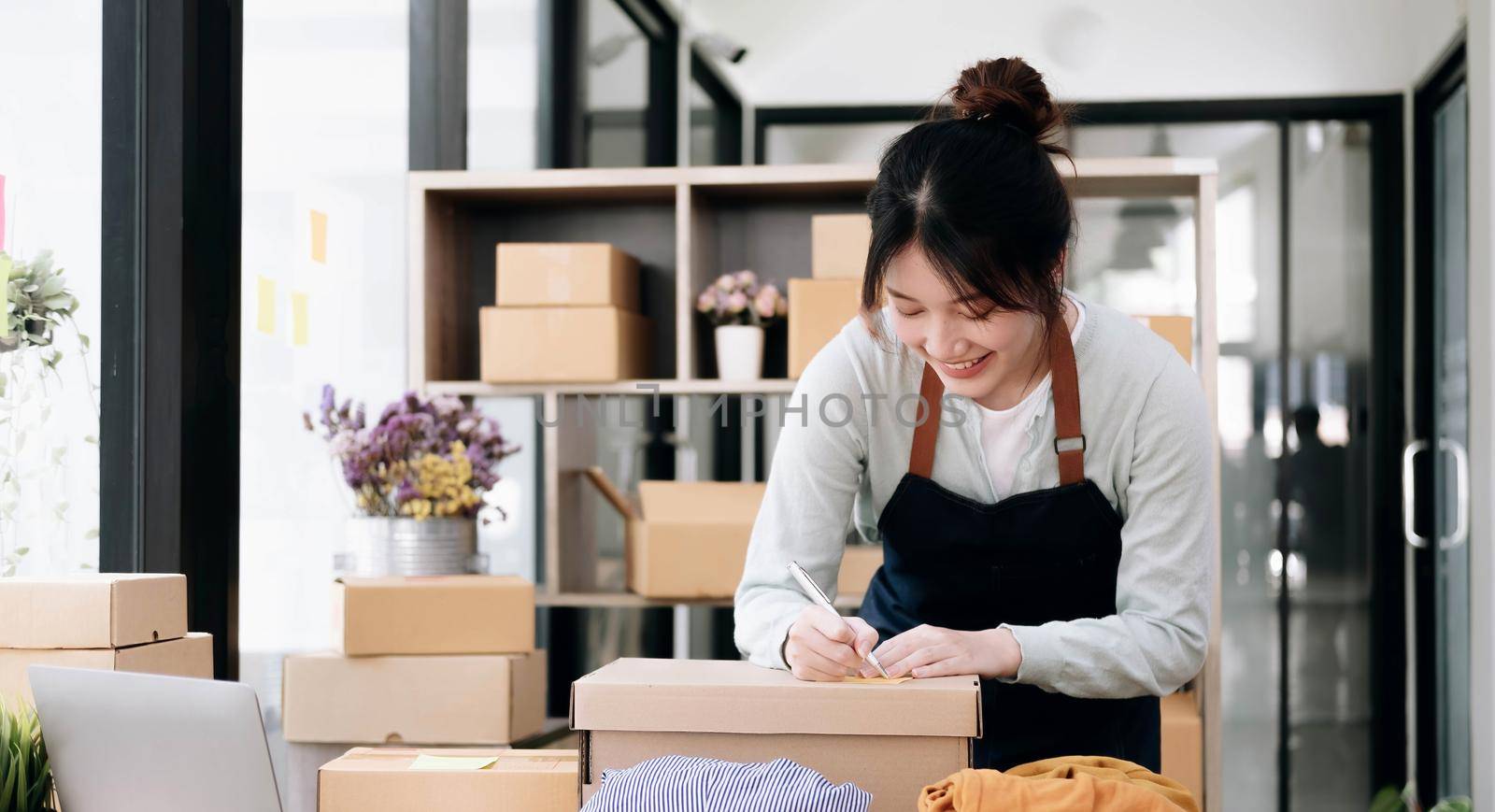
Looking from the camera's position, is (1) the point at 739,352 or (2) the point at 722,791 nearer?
(2) the point at 722,791

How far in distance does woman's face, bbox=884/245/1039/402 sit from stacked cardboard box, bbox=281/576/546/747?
3.37 ft

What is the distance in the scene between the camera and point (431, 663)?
2199 millimetres

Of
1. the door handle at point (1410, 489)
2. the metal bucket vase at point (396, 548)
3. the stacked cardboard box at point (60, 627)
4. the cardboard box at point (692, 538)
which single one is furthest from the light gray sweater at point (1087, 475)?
the door handle at point (1410, 489)

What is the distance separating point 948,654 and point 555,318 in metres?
1.64

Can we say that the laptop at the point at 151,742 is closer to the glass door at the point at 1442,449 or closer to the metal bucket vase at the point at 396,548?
the metal bucket vase at the point at 396,548

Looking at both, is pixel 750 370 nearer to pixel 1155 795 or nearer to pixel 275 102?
pixel 275 102

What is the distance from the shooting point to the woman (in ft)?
4.37

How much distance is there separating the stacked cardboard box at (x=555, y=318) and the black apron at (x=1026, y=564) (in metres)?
1.30

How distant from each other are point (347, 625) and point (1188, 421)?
52.5 inches

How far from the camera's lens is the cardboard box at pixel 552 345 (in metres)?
2.75

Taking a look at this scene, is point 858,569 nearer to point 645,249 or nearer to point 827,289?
point 827,289

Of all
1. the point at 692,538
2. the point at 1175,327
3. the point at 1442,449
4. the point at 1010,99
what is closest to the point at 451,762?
the point at 1010,99

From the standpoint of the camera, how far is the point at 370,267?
9.22 feet

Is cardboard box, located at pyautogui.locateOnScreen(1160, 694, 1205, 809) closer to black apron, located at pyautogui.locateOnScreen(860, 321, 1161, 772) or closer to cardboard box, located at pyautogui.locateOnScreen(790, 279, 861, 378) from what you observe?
cardboard box, located at pyautogui.locateOnScreen(790, 279, 861, 378)
